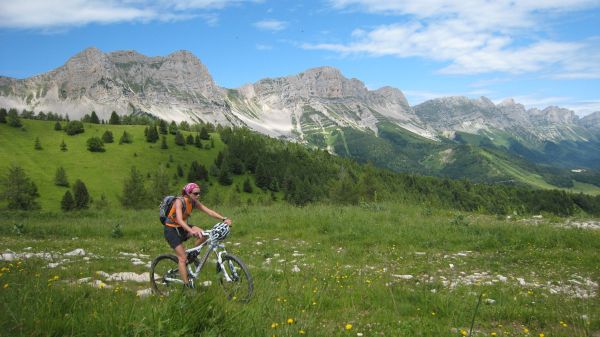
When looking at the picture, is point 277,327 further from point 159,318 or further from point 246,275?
point 246,275

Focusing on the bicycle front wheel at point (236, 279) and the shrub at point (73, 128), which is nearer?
the bicycle front wheel at point (236, 279)

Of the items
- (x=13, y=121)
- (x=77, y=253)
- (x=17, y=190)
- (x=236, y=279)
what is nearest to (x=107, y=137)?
(x=13, y=121)

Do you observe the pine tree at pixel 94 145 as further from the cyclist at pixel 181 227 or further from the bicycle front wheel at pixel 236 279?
the bicycle front wheel at pixel 236 279

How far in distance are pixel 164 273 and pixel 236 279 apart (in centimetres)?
231

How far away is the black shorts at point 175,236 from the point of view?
9.78 meters

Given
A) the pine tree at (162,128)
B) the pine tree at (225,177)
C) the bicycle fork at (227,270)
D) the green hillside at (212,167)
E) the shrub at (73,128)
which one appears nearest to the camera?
the bicycle fork at (227,270)

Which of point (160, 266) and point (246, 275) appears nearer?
point (246, 275)

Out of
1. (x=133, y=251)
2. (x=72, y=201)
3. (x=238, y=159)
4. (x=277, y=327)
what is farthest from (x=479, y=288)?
(x=238, y=159)

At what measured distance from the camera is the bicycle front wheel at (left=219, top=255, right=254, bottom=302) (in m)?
8.18

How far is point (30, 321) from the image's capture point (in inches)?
190

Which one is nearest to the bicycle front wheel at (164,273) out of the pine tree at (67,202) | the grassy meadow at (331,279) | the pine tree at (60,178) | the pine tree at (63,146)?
the grassy meadow at (331,279)

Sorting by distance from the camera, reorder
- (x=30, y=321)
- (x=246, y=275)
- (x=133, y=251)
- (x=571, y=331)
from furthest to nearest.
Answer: (x=133, y=251) < (x=246, y=275) < (x=571, y=331) < (x=30, y=321)

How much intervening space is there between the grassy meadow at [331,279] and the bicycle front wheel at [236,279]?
32 centimetres

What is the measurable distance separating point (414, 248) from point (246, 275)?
9674 mm
